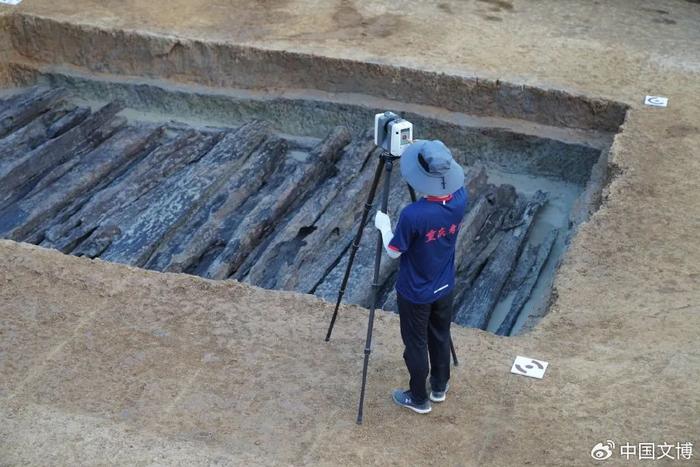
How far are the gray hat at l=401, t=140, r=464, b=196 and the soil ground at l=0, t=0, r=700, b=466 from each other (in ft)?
3.66

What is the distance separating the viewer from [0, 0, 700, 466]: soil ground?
489 cm

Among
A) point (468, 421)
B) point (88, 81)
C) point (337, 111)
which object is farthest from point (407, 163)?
point (88, 81)

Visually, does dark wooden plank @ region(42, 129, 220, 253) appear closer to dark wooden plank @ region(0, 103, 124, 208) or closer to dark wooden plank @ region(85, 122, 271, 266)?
dark wooden plank @ region(85, 122, 271, 266)

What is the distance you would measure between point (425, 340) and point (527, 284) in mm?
2609

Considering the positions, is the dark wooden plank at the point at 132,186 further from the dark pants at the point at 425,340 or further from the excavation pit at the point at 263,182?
the dark pants at the point at 425,340

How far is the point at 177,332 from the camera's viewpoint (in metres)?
5.65

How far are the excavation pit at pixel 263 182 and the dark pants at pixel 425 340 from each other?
174cm

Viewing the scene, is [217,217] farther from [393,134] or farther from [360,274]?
[393,134]

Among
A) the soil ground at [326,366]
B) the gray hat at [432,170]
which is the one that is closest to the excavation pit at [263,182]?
the soil ground at [326,366]

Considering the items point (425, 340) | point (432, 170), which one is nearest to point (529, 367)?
point (425, 340)

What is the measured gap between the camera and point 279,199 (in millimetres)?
8070

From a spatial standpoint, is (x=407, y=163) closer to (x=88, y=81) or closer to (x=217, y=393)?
(x=217, y=393)

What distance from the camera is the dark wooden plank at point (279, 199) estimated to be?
7.38 metres

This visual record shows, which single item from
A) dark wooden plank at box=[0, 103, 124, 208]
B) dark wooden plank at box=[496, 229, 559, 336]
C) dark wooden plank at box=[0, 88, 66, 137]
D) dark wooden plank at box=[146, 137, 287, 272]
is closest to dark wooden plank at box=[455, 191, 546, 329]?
dark wooden plank at box=[496, 229, 559, 336]
